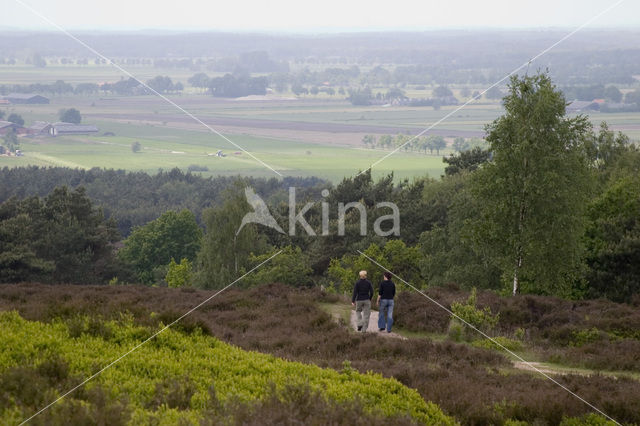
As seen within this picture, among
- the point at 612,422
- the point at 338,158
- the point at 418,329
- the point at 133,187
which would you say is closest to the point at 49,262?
the point at 418,329

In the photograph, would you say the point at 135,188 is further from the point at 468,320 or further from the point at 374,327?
the point at 468,320

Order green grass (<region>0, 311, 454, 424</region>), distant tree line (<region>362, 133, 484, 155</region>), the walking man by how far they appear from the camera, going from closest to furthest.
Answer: green grass (<region>0, 311, 454, 424</region>) < the walking man < distant tree line (<region>362, 133, 484, 155</region>)

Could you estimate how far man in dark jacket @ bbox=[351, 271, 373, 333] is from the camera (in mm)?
17250

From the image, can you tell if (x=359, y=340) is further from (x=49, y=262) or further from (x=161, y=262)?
(x=161, y=262)

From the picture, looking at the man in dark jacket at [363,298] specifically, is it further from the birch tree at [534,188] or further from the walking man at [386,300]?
the birch tree at [534,188]

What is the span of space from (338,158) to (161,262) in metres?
105

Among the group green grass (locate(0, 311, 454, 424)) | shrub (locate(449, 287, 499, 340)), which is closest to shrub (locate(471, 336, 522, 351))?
shrub (locate(449, 287, 499, 340))

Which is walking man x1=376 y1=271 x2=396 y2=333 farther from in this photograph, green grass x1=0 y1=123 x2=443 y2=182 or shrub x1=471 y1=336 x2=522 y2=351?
green grass x1=0 y1=123 x2=443 y2=182

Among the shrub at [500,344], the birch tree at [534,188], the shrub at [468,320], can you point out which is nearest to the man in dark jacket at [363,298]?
the shrub at [468,320]

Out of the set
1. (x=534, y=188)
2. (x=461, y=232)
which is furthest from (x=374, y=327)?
(x=534, y=188)

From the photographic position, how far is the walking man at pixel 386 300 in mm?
17391

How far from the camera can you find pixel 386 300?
688 inches

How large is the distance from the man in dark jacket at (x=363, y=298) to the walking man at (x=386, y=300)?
307 mm

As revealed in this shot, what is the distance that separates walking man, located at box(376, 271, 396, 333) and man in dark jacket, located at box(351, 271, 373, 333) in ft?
1.01
